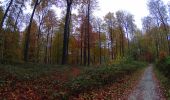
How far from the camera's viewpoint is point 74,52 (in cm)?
5725

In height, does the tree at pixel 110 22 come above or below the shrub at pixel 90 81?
above

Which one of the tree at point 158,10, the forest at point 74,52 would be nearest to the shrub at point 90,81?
the forest at point 74,52

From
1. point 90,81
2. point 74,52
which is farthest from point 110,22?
point 90,81

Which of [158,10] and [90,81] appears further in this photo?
[158,10]

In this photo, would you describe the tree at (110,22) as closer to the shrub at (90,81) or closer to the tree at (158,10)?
the tree at (158,10)

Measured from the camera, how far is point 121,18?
5981cm

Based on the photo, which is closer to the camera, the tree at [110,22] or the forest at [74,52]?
the forest at [74,52]

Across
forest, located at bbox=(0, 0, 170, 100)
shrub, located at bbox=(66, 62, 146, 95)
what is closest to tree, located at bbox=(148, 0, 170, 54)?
forest, located at bbox=(0, 0, 170, 100)

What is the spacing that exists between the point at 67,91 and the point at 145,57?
67287 millimetres

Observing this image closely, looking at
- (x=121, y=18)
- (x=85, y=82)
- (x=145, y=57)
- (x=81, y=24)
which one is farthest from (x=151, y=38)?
(x=85, y=82)

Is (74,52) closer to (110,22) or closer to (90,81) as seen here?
(110,22)

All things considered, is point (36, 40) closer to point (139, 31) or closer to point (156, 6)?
point (156, 6)

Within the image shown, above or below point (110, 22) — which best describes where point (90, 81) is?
below

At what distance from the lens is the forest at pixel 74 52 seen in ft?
42.7
